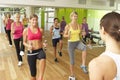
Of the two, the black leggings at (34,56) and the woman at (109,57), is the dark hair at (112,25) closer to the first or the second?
the woman at (109,57)

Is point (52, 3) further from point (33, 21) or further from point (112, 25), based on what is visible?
point (112, 25)

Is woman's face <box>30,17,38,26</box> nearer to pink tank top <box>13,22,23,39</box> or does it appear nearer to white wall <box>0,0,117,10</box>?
pink tank top <box>13,22,23,39</box>

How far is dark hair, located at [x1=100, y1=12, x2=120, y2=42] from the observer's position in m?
1.09

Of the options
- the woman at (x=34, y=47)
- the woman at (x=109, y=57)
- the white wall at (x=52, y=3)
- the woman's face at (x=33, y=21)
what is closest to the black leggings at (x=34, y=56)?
the woman at (x=34, y=47)

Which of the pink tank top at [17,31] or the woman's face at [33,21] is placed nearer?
Answer: the woman's face at [33,21]

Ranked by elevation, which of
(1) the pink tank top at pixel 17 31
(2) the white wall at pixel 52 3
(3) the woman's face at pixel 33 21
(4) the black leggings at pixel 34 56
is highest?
(2) the white wall at pixel 52 3

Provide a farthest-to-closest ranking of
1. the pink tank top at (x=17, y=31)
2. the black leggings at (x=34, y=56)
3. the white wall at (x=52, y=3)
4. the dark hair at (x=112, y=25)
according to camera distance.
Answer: the white wall at (x=52, y=3) < the pink tank top at (x=17, y=31) < the black leggings at (x=34, y=56) < the dark hair at (x=112, y=25)

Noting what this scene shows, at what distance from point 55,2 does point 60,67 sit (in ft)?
11.4

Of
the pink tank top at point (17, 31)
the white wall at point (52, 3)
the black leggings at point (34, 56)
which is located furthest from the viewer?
the white wall at point (52, 3)

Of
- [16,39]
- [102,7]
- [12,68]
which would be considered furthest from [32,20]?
[102,7]

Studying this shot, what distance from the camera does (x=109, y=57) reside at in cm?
114

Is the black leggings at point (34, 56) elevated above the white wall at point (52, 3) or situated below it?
below

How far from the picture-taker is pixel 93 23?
1262cm

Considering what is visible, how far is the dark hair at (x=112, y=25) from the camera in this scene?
1.09 m
